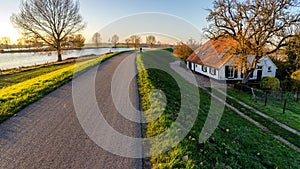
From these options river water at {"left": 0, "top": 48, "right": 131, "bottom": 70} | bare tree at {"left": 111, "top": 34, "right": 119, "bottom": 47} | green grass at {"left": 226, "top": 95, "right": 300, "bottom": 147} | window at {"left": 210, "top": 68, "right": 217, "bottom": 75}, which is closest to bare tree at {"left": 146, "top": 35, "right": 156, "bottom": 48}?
bare tree at {"left": 111, "top": 34, "right": 119, "bottom": 47}

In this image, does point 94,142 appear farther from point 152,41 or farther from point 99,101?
point 152,41

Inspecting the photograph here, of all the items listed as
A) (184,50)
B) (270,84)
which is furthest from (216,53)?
(184,50)

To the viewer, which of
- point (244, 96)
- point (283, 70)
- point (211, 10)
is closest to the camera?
point (244, 96)

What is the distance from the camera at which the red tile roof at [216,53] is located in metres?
20.1

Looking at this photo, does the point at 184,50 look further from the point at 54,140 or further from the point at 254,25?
the point at 54,140

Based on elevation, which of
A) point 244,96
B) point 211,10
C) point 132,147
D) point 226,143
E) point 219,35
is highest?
point 211,10

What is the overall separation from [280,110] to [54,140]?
546 inches

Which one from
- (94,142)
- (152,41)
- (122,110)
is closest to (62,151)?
(94,142)

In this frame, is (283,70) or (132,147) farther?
(283,70)

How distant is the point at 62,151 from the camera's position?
3.85 m

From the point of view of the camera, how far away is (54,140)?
168 inches

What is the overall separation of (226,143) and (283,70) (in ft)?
75.2

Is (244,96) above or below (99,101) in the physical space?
below

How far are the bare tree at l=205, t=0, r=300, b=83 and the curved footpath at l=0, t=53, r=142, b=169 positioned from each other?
15.5m
